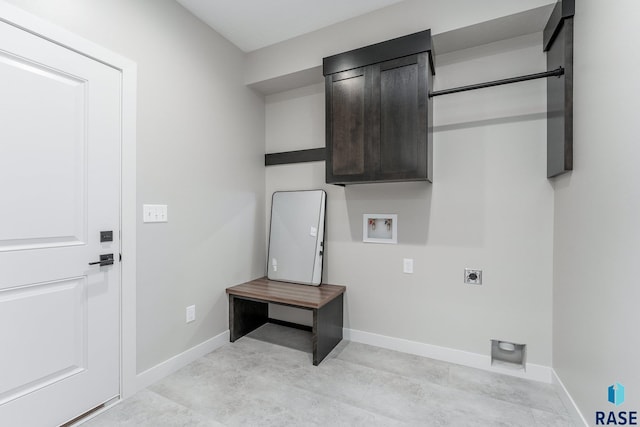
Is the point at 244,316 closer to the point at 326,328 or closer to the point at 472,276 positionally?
the point at 326,328

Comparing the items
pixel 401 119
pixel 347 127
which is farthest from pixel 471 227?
pixel 347 127

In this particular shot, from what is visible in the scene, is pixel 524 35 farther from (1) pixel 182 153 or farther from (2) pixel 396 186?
(1) pixel 182 153

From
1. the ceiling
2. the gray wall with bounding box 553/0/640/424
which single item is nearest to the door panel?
the ceiling

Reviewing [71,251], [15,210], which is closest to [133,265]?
[71,251]

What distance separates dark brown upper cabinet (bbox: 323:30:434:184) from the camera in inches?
82.4

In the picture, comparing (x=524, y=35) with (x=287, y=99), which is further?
(x=287, y=99)

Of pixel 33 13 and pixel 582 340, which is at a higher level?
pixel 33 13

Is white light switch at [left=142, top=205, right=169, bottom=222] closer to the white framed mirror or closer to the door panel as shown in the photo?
the white framed mirror

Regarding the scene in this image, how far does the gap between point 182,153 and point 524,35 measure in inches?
108

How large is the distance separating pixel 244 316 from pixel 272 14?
2751mm

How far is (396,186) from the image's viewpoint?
8.36ft

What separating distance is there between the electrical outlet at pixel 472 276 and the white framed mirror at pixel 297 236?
127 centimetres

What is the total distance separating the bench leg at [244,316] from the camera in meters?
2.70

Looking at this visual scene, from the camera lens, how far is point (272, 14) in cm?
238
